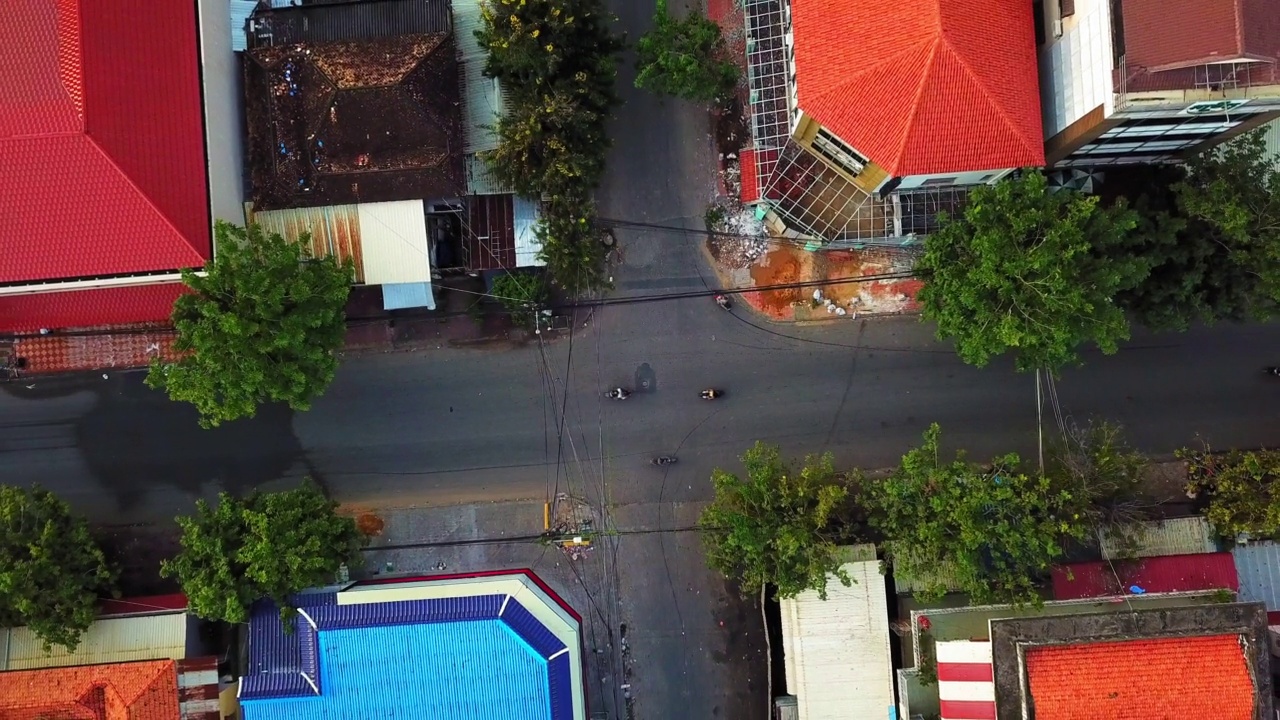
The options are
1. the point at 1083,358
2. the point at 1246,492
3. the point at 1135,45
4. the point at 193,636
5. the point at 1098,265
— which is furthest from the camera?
the point at 1083,358

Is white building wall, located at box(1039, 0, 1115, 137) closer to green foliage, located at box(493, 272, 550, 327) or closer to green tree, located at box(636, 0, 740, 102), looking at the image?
green tree, located at box(636, 0, 740, 102)

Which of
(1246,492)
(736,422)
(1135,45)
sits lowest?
(1246,492)

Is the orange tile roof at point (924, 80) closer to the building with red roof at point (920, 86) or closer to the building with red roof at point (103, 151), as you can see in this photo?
the building with red roof at point (920, 86)

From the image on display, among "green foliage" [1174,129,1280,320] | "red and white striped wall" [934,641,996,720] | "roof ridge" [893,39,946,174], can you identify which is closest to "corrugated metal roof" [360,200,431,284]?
"roof ridge" [893,39,946,174]

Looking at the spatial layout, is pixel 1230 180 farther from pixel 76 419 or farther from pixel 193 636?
pixel 76 419

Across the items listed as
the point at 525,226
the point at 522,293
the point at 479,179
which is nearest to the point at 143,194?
the point at 479,179

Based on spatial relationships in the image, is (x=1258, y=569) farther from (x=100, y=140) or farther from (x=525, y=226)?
(x=100, y=140)

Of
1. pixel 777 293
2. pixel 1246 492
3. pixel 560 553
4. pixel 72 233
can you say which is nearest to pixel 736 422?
pixel 777 293
